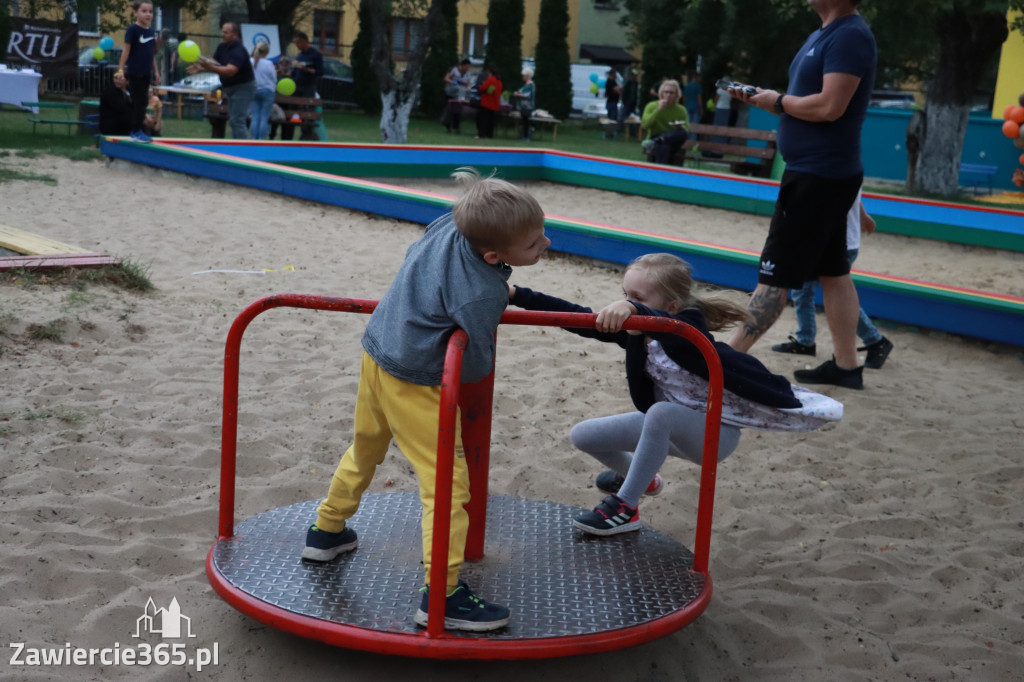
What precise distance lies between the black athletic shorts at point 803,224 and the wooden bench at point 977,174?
1223 centimetres

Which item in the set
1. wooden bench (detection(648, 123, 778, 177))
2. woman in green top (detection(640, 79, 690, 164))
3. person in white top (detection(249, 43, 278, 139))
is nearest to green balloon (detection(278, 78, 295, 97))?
person in white top (detection(249, 43, 278, 139))

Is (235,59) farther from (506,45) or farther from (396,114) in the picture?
(506,45)

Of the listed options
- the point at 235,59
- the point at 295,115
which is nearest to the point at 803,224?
the point at 235,59

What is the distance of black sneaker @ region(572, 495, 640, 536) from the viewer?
9.71ft

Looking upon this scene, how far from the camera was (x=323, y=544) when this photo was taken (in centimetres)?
269

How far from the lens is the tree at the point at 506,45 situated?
93.7ft

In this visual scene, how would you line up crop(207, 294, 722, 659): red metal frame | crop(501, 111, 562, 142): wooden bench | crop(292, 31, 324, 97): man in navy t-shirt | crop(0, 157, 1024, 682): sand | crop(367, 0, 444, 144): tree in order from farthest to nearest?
crop(501, 111, 562, 142): wooden bench < crop(367, 0, 444, 144): tree < crop(292, 31, 324, 97): man in navy t-shirt < crop(0, 157, 1024, 682): sand < crop(207, 294, 722, 659): red metal frame

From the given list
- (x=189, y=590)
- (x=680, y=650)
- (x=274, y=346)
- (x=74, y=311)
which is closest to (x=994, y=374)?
(x=680, y=650)

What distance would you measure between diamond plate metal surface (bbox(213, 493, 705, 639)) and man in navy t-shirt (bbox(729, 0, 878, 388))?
5.75ft

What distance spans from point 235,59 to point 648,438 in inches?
414

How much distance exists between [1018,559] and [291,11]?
2507 centimetres

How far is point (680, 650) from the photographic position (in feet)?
8.81

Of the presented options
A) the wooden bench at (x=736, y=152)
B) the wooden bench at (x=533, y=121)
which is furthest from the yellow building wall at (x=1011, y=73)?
the wooden bench at (x=533, y=121)

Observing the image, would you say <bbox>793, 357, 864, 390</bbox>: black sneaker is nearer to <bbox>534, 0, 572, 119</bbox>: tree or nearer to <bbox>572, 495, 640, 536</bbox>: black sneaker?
<bbox>572, 495, 640, 536</bbox>: black sneaker
